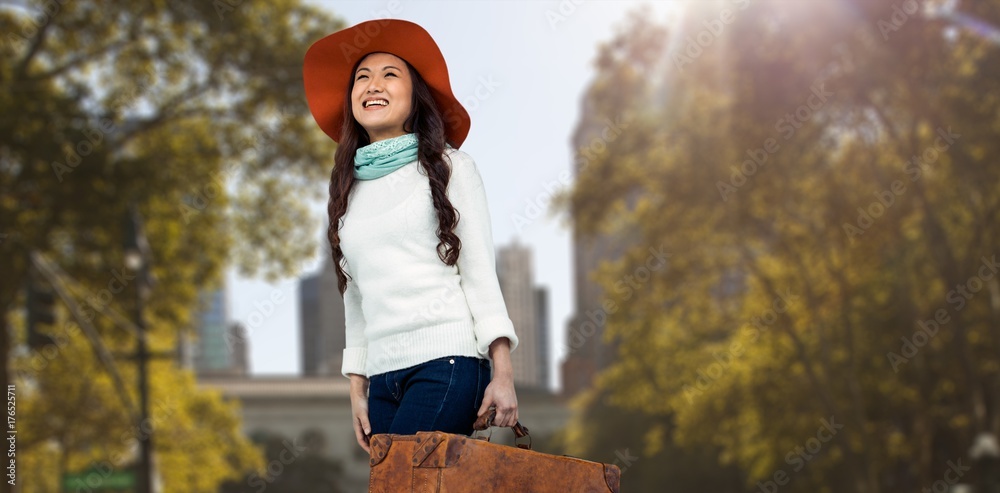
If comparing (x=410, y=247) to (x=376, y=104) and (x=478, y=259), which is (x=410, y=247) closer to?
(x=478, y=259)

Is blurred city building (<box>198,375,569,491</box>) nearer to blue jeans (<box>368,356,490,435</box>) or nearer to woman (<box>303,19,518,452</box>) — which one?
woman (<box>303,19,518,452</box>)

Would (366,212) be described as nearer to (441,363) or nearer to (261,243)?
(441,363)

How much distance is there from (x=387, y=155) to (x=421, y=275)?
0.33 metres

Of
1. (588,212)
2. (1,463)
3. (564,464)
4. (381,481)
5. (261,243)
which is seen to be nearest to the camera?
(381,481)

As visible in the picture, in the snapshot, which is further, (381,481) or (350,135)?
(350,135)

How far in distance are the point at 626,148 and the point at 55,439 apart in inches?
467

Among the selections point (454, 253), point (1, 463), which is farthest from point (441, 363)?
point (1, 463)

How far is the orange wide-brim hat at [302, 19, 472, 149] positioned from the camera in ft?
9.52

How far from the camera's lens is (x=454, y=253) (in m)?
2.70

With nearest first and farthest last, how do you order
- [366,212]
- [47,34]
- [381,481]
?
[381,481] → [366,212] → [47,34]

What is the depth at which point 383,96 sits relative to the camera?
9.59 feet

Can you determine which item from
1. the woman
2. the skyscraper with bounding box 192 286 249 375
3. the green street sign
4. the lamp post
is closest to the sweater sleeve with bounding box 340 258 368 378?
the woman

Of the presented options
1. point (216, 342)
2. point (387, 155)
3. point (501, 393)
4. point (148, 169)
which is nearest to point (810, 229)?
point (148, 169)

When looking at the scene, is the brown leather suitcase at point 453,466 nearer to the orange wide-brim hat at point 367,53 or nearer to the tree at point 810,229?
the orange wide-brim hat at point 367,53
